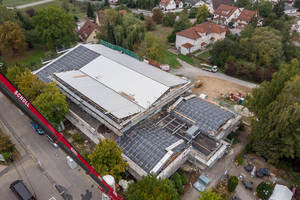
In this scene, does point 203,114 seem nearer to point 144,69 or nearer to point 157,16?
point 144,69

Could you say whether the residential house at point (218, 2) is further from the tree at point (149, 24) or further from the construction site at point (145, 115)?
the construction site at point (145, 115)

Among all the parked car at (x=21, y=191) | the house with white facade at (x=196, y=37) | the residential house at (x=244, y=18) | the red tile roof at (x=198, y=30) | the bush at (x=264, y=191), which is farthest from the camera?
the residential house at (x=244, y=18)

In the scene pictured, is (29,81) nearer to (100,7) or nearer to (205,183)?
(205,183)

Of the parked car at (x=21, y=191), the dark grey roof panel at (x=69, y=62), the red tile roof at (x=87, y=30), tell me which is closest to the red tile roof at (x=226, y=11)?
the red tile roof at (x=87, y=30)

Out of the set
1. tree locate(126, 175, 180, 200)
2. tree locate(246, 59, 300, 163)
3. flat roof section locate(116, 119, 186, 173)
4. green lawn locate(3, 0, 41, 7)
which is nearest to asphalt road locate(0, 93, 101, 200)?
flat roof section locate(116, 119, 186, 173)

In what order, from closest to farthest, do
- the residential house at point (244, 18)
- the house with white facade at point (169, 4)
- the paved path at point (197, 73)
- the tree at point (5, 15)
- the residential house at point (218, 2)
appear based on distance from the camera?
the paved path at point (197, 73) → the tree at point (5, 15) → the residential house at point (244, 18) → the residential house at point (218, 2) → the house with white facade at point (169, 4)

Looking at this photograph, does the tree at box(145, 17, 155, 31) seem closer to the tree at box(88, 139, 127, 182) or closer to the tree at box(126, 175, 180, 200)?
the tree at box(88, 139, 127, 182)

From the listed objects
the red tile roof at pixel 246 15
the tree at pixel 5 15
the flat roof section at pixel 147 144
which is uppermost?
the tree at pixel 5 15
